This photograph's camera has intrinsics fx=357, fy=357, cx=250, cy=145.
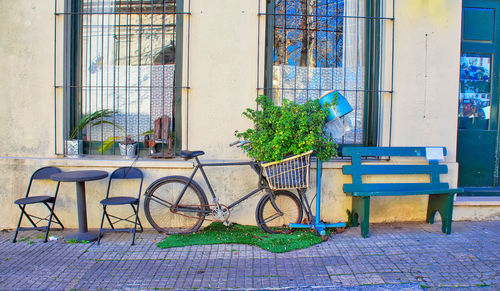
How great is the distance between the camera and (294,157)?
4.22 meters

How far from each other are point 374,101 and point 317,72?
96 centimetres

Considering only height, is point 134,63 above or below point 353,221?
above

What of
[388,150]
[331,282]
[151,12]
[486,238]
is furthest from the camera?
[151,12]

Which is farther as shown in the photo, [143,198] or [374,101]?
[374,101]

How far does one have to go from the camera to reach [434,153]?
16.3ft

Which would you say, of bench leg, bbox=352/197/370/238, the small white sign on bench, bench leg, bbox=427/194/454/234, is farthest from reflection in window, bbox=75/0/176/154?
bench leg, bbox=427/194/454/234

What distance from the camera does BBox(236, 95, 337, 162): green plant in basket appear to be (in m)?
4.15

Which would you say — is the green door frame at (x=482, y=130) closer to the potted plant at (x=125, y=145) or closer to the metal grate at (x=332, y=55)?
the metal grate at (x=332, y=55)

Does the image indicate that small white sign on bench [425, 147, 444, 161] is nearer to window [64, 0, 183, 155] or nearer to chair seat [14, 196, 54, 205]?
window [64, 0, 183, 155]

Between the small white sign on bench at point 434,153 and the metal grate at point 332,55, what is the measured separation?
80 centimetres

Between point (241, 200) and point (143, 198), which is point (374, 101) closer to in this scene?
point (241, 200)

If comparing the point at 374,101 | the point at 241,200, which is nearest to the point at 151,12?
the point at 241,200

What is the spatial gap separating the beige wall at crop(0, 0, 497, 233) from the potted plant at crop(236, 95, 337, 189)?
720 mm

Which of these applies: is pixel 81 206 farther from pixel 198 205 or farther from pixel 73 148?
pixel 198 205
